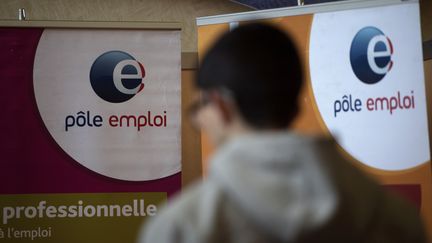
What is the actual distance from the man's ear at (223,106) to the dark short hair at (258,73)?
0.5 inches

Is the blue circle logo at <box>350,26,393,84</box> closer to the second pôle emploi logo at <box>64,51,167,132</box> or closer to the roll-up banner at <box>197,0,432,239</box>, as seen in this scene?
the roll-up banner at <box>197,0,432,239</box>

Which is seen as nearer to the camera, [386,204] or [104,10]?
[386,204]

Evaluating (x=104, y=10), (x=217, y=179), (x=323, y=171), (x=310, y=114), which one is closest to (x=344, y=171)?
(x=323, y=171)

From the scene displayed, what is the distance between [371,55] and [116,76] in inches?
55.3

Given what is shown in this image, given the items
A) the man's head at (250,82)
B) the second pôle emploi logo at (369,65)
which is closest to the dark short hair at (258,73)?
the man's head at (250,82)

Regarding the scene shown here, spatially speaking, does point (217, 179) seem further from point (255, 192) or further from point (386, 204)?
point (386, 204)

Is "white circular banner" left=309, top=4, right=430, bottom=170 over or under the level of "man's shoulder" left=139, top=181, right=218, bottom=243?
over

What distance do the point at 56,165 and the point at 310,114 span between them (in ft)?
4.60

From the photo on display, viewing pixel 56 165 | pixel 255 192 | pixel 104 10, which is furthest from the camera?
pixel 104 10

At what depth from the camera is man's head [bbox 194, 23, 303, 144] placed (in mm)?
773

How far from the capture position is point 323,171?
2.39 feet

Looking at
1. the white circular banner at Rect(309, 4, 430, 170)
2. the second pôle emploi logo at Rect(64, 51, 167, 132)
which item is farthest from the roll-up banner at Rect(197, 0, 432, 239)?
the second pôle emploi logo at Rect(64, 51, 167, 132)

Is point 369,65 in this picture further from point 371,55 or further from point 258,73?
point 258,73

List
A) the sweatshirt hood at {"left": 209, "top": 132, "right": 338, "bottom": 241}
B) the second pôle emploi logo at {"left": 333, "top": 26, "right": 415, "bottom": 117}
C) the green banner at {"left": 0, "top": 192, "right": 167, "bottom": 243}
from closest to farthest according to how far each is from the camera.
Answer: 1. the sweatshirt hood at {"left": 209, "top": 132, "right": 338, "bottom": 241}
2. the green banner at {"left": 0, "top": 192, "right": 167, "bottom": 243}
3. the second pôle emploi logo at {"left": 333, "top": 26, "right": 415, "bottom": 117}
